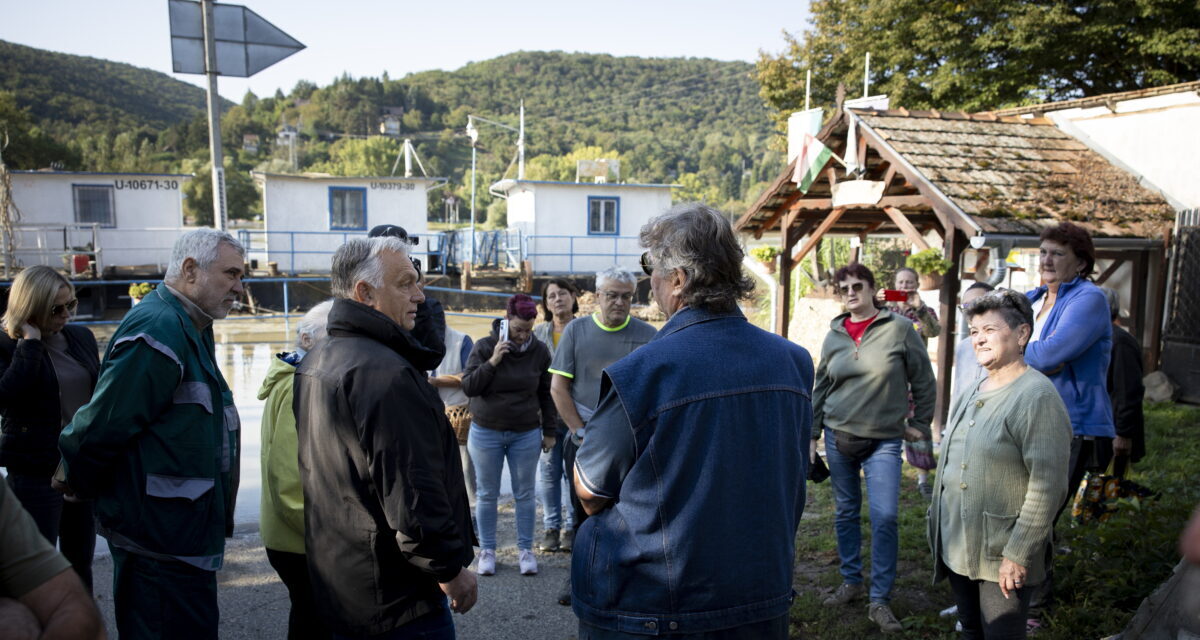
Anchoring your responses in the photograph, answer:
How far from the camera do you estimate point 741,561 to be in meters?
1.89

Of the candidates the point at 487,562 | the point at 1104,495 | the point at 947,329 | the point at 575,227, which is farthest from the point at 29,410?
the point at 575,227

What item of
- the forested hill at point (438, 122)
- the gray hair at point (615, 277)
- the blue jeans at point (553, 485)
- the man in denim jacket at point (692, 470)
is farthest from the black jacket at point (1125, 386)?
the forested hill at point (438, 122)

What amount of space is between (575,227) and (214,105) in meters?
22.2

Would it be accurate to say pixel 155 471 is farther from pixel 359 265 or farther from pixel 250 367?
pixel 250 367

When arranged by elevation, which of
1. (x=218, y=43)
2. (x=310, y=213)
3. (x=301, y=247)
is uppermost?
(x=218, y=43)

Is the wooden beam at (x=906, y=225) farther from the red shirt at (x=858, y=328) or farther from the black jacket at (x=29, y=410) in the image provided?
the black jacket at (x=29, y=410)

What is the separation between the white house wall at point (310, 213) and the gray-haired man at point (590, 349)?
75.0ft

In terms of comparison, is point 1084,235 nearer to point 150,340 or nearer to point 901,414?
point 901,414

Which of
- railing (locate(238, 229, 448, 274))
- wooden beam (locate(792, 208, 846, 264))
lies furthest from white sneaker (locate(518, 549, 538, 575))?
railing (locate(238, 229, 448, 274))

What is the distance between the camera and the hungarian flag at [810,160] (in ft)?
29.0

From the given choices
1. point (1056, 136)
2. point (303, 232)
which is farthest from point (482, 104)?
point (1056, 136)

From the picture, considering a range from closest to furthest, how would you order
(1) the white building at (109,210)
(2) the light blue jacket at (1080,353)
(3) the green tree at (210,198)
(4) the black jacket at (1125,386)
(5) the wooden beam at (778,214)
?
1. (2) the light blue jacket at (1080,353)
2. (4) the black jacket at (1125,386)
3. (5) the wooden beam at (778,214)
4. (1) the white building at (109,210)
5. (3) the green tree at (210,198)

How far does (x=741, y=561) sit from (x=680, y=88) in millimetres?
164312

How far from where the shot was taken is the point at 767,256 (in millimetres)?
10469
